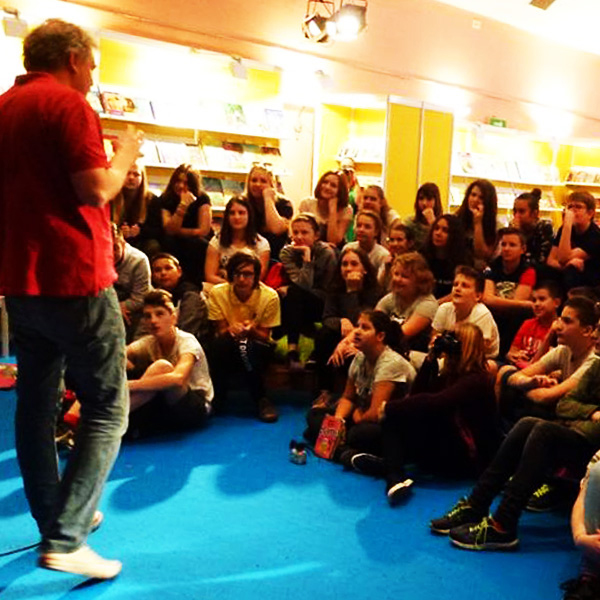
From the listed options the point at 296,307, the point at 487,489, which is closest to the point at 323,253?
the point at 296,307

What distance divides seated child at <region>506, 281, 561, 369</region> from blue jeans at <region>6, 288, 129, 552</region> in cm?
223

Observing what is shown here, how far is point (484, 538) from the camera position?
252cm

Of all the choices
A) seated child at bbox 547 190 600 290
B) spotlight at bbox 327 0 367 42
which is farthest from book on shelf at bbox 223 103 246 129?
seated child at bbox 547 190 600 290

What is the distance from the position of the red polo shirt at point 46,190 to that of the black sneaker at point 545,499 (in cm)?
202

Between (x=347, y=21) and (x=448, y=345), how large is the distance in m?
5.07

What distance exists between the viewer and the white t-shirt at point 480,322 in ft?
12.0

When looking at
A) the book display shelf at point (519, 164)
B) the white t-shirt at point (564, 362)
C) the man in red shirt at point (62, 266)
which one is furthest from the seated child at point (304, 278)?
the book display shelf at point (519, 164)

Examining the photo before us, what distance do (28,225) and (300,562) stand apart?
138 centimetres

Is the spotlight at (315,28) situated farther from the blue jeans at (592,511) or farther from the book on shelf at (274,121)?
the blue jeans at (592,511)

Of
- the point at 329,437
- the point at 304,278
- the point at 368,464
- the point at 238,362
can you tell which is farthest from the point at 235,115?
the point at 368,464

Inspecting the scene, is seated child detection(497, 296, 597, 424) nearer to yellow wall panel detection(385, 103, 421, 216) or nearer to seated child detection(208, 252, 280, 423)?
seated child detection(208, 252, 280, 423)

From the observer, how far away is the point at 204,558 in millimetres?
2387

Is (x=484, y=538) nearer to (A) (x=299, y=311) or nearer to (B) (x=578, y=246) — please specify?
(A) (x=299, y=311)

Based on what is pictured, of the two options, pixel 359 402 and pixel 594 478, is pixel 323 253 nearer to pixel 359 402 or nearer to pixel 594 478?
pixel 359 402
